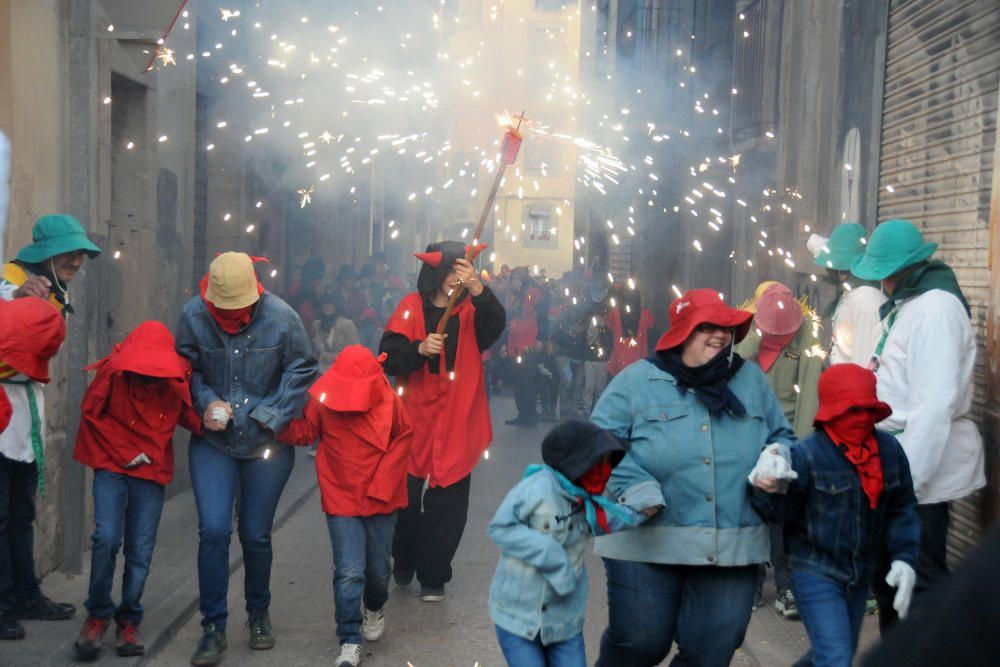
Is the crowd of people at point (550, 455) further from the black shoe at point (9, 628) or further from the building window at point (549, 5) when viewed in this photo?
the building window at point (549, 5)

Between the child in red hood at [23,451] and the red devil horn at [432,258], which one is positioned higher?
the red devil horn at [432,258]

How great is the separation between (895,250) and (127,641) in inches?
156

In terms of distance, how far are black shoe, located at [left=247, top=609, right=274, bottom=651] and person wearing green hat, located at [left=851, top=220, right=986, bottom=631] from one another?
295 centimetres

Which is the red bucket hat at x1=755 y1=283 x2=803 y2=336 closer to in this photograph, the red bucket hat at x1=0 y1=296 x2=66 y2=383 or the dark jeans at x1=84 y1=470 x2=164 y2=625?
the dark jeans at x1=84 y1=470 x2=164 y2=625

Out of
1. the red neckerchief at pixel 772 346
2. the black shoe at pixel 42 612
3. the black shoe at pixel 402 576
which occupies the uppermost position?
the red neckerchief at pixel 772 346

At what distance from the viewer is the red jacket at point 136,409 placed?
558cm

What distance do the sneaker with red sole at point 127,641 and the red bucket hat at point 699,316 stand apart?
2965mm

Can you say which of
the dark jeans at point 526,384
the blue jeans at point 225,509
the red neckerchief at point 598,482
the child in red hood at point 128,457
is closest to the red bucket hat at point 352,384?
the blue jeans at point 225,509

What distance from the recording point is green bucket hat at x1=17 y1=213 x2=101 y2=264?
606 centimetres

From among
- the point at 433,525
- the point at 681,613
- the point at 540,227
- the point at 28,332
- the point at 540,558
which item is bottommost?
the point at 433,525

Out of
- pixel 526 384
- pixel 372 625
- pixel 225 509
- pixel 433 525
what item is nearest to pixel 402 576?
pixel 433 525

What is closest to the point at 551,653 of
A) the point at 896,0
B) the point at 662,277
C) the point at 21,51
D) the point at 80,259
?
the point at 80,259

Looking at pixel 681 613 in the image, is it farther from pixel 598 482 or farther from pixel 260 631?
pixel 260 631

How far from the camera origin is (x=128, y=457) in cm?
559
